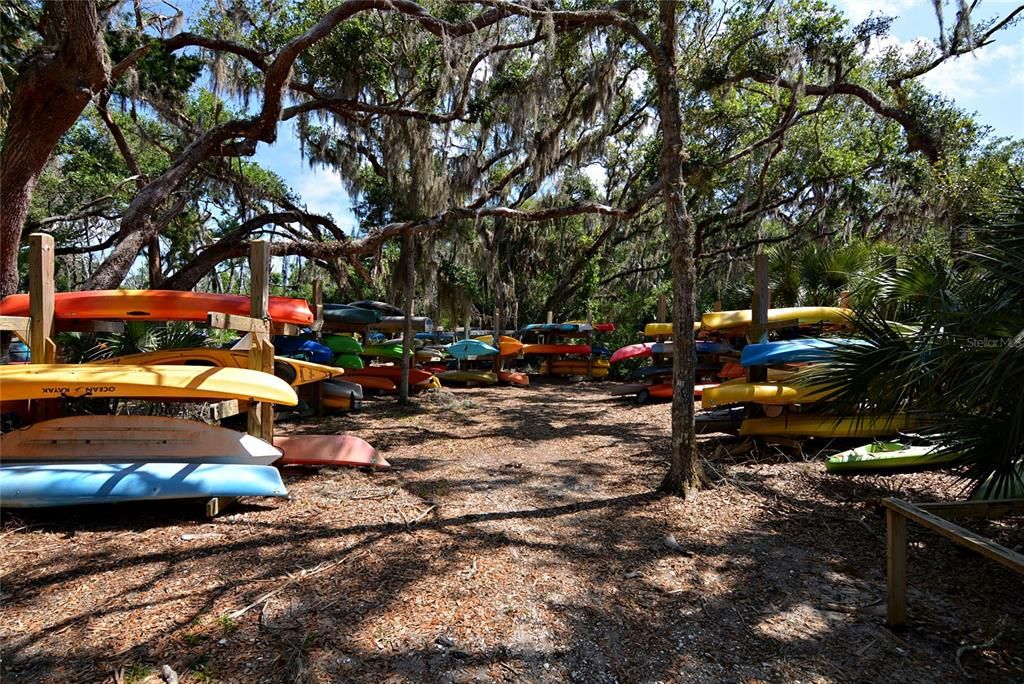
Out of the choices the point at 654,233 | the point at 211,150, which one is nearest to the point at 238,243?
the point at 211,150

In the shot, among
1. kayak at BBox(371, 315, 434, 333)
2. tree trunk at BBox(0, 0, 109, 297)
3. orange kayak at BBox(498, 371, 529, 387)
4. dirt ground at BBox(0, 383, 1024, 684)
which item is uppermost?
tree trunk at BBox(0, 0, 109, 297)

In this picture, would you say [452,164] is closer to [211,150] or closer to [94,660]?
[211,150]

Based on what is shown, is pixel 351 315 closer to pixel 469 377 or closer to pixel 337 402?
pixel 337 402

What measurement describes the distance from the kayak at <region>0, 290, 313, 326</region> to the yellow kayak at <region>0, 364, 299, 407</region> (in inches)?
42.3

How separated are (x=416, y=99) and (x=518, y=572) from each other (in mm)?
10928

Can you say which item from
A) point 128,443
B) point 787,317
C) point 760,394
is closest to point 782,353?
point 760,394

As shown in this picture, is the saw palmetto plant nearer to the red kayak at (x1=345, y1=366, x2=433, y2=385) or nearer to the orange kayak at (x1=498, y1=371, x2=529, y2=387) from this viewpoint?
the red kayak at (x1=345, y1=366, x2=433, y2=385)

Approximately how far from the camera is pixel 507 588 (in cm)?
332

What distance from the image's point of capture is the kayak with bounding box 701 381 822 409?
6336mm

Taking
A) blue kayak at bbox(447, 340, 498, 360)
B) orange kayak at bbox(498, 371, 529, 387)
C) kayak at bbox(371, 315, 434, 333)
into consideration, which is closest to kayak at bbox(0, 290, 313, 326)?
kayak at bbox(371, 315, 434, 333)

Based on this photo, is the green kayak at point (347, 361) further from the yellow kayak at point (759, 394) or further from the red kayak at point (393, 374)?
the yellow kayak at point (759, 394)

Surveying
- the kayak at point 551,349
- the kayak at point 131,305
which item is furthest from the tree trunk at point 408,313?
the kayak at point 551,349

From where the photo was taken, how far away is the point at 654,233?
23047 mm

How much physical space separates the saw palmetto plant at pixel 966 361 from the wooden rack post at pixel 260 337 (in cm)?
522
